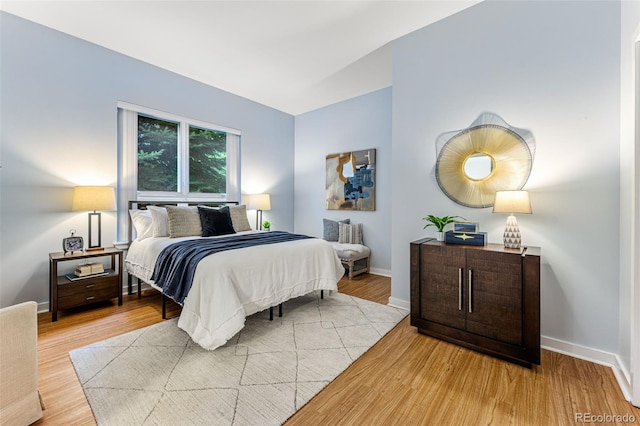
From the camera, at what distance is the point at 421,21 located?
9.39ft

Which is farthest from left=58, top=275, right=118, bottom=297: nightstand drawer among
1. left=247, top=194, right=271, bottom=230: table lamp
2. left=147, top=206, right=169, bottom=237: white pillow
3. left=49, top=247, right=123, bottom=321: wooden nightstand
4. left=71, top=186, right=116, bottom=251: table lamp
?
left=247, top=194, right=271, bottom=230: table lamp

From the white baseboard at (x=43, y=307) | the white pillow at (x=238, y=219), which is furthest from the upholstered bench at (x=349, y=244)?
the white baseboard at (x=43, y=307)

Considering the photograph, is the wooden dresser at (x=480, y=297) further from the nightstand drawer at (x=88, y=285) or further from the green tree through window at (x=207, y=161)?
the green tree through window at (x=207, y=161)

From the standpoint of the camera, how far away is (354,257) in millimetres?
4301

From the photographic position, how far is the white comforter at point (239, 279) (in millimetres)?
2137

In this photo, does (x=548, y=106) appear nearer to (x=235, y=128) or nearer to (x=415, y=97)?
(x=415, y=97)

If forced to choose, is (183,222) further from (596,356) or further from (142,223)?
(596,356)

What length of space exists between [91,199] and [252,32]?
2.54 m

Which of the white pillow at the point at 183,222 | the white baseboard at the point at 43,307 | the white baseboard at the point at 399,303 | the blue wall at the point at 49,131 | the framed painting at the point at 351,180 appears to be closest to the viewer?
the blue wall at the point at 49,131

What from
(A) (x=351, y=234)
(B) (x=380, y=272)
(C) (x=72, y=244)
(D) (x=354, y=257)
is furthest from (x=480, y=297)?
(C) (x=72, y=244)

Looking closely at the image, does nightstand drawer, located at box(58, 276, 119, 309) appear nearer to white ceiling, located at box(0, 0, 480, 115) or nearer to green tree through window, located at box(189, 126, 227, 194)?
green tree through window, located at box(189, 126, 227, 194)

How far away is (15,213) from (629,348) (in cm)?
534

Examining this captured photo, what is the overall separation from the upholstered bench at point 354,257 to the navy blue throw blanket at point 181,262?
5.17 ft

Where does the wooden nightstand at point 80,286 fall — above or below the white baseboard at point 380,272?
above
